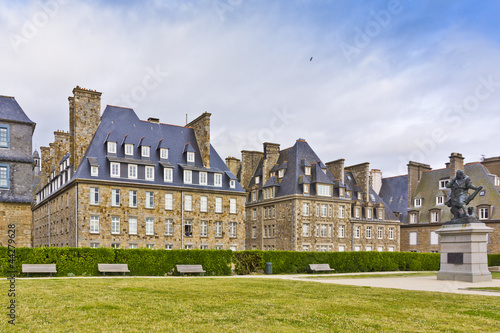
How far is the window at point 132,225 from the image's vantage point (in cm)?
4356

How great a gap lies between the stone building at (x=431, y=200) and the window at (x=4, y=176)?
49385 millimetres

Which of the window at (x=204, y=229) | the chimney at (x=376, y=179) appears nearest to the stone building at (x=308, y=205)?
the chimney at (x=376, y=179)

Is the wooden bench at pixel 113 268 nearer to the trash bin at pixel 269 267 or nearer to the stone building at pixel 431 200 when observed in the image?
the trash bin at pixel 269 267

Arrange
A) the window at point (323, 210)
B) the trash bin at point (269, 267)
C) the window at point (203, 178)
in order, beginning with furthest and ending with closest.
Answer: the window at point (323, 210)
the window at point (203, 178)
the trash bin at point (269, 267)

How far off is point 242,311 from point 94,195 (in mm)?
32590

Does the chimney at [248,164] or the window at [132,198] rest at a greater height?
the chimney at [248,164]

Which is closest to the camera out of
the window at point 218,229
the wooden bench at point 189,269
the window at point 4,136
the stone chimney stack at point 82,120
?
the wooden bench at point 189,269

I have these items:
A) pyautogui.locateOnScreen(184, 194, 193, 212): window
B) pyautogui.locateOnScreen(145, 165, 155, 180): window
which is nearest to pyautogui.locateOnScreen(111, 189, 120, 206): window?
pyautogui.locateOnScreen(145, 165, 155, 180): window

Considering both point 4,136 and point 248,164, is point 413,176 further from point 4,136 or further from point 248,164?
point 4,136

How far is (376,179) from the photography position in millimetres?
71625

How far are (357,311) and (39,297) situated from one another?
9.81m

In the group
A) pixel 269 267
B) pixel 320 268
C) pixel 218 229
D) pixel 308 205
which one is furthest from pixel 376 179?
pixel 269 267

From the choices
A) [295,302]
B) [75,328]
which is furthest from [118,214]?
[75,328]

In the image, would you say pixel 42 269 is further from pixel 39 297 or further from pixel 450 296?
pixel 450 296
